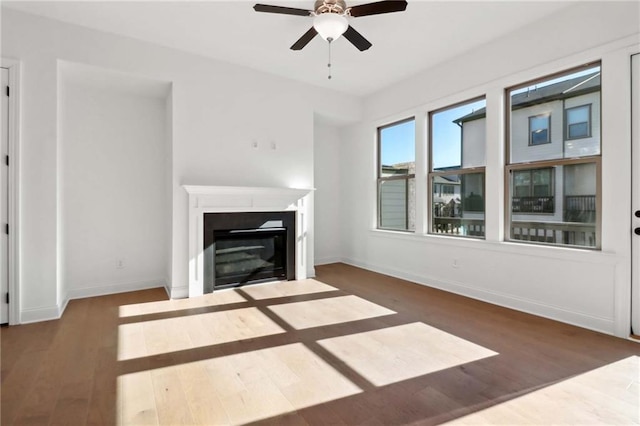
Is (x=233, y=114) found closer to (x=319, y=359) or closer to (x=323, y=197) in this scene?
(x=323, y=197)

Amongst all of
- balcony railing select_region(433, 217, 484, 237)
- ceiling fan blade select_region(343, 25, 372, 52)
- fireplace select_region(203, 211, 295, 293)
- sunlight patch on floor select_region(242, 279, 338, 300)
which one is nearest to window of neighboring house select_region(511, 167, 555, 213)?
balcony railing select_region(433, 217, 484, 237)

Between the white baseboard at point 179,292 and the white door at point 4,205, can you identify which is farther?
the white baseboard at point 179,292

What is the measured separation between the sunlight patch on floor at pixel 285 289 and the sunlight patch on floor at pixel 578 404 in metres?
2.66

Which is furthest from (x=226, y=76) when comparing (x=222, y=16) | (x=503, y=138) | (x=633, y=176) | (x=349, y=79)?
(x=633, y=176)

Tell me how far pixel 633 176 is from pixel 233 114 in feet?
14.4

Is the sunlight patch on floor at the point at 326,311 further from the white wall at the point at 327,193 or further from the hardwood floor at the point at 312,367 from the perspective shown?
the white wall at the point at 327,193

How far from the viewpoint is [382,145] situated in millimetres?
5641

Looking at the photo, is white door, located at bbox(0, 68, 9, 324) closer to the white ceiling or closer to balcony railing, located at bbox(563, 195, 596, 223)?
the white ceiling

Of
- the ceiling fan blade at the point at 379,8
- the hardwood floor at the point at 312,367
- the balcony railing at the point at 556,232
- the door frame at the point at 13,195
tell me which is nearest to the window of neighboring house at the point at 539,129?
the balcony railing at the point at 556,232

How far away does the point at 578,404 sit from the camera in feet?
6.16

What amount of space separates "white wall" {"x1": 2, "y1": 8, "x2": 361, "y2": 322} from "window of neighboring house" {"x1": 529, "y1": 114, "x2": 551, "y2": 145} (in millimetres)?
2891

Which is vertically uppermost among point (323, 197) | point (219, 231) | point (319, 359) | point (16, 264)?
point (323, 197)

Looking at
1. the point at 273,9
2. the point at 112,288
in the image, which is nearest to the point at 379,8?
the point at 273,9

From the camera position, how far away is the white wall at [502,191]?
2830mm
